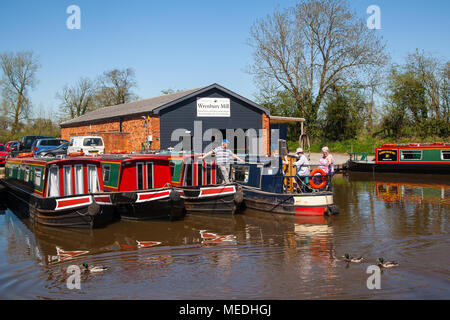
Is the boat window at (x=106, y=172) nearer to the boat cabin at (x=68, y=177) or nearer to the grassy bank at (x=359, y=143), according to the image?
the boat cabin at (x=68, y=177)

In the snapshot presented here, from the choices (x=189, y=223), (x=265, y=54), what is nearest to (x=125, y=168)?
(x=189, y=223)

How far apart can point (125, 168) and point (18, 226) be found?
3.43 metres

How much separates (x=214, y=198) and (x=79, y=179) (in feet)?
13.2

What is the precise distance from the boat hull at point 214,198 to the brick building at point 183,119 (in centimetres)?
1108

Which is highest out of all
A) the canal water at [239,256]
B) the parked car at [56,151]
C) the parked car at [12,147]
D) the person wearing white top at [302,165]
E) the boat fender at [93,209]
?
the parked car at [12,147]

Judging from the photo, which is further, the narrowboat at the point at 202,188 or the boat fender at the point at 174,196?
the narrowboat at the point at 202,188

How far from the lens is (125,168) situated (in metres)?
12.9

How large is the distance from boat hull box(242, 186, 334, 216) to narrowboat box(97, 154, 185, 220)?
263 cm

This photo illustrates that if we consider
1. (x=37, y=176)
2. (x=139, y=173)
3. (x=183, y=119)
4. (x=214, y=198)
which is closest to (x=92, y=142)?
(x=183, y=119)

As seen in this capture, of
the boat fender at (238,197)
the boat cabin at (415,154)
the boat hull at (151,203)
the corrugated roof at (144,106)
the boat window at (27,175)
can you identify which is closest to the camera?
the boat hull at (151,203)

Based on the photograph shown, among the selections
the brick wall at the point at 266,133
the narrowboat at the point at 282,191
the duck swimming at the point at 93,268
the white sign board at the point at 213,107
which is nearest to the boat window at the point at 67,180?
the duck swimming at the point at 93,268

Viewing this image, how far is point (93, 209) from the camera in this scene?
36.1 feet

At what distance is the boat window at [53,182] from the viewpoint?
12117 millimetres
